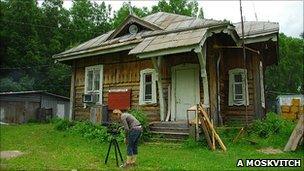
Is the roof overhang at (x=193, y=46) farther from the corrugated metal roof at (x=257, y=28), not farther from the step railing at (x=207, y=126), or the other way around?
the step railing at (x=207, y=126)

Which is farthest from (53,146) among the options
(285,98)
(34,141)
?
(285,98)

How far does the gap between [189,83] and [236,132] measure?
303 centimetres

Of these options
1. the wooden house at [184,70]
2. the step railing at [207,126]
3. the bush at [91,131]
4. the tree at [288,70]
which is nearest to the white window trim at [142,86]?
the wooden house at [184,70]

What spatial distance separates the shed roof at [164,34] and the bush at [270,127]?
3.82m

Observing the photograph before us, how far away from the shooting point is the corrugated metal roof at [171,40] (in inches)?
496

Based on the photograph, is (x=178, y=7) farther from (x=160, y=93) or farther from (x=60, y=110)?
(x=160, y=93)

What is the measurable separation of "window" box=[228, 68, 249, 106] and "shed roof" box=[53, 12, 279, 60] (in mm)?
1730

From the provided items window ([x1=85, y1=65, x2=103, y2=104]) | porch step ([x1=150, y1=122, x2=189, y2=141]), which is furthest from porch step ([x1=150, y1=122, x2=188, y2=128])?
window ([x1=85, y1=65, x2=103, y2=104])

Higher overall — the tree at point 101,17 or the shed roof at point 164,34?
the tree at point 101,17

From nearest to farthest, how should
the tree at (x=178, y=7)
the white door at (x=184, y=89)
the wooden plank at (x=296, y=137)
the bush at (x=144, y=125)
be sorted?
the wooden plank at (x=296, y=137) → the bush at (x=144, y=125) → the white door at (x=184, y=89) → the tree at (x=178, y=7)

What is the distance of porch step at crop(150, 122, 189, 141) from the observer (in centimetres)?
1300

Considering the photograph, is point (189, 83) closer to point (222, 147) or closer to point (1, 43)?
point (222, 147)


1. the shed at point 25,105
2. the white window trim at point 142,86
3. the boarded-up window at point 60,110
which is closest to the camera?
the white window trim at point 142,86

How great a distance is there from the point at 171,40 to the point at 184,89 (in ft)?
8.30
